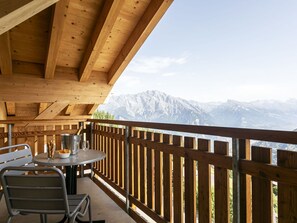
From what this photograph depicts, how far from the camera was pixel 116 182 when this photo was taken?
3.04m

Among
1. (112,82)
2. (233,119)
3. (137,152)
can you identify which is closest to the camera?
(137,152)

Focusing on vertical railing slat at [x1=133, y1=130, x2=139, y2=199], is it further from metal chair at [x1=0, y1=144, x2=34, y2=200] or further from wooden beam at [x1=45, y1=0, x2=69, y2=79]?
wooden beam at [x1=45, y1=0, x2=69, y2=79]

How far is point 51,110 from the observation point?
14.7ft

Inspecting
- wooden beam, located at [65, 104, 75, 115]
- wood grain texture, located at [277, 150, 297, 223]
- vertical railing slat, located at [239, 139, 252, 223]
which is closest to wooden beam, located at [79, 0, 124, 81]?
wooden beam, located at [65, 104, 75, 115]

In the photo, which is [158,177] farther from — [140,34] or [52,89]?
[52,89]

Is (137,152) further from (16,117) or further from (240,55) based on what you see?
(240,55)

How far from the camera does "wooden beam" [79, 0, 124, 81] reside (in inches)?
109

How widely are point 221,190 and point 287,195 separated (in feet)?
1.37

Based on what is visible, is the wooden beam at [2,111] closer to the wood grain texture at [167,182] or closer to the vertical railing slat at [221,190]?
the wood grain texture at [167,182]

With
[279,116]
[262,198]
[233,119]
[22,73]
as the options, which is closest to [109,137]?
[22,73]

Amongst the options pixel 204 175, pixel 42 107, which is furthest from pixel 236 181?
pixel 42 107

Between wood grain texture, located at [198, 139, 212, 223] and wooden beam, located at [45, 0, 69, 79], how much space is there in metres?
2.21

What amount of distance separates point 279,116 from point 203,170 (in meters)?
15.3

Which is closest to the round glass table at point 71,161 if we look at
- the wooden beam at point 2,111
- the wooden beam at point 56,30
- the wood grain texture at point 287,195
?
the wood grain texture at point 287,195
